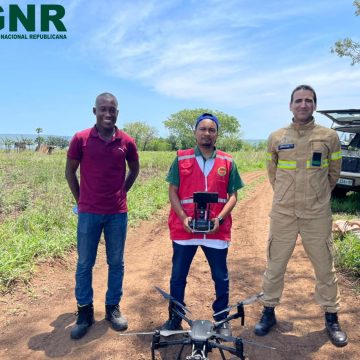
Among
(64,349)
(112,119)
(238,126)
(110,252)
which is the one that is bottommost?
(64,349)

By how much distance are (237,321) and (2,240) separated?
357 centimetres

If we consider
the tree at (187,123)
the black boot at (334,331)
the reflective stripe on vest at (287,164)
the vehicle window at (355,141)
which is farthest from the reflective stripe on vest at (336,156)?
the tree at (187,123)

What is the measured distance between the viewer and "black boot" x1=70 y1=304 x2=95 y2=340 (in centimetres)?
324

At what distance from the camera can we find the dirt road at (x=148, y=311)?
121 inches

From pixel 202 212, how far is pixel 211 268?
57 cm

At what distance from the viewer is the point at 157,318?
3.61 metres

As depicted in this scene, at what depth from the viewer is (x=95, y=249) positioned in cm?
334

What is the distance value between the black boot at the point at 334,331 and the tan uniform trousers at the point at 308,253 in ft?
0.28

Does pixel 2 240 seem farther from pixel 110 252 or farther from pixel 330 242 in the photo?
pixel 330 242

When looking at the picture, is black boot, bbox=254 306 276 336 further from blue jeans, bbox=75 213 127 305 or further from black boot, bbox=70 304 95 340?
black boot, bbox=70 304 95 340

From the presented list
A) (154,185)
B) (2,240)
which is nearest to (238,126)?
(154,185)

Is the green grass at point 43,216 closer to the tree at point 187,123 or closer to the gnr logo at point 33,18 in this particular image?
the gnr logo at point 33,18

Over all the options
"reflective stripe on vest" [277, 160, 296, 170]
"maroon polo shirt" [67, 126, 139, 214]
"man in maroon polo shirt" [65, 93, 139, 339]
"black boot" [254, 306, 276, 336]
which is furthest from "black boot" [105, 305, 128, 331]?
"reflective stripe on vest" [277, 160, 296, 170]

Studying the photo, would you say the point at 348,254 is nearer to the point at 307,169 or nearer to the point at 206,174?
the point at 307,169
